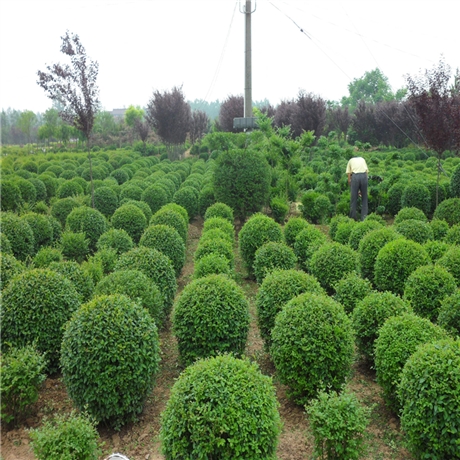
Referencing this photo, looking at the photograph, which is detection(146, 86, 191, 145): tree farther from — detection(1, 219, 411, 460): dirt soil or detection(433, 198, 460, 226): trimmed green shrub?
detection(1, 219, 411, 460): dirt soil

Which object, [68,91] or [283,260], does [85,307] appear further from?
[68,91]

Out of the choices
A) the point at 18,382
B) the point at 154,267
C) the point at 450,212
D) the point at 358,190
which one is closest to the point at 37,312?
the point at 18,382

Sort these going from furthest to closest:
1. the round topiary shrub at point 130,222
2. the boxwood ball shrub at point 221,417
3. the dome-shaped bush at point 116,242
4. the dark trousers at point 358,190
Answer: the dark trousers at point 358,190
the round topiary shrub at point 130,222
the dome-shaped bush at point 116,242
the boxwood ball shrub at point 221,417

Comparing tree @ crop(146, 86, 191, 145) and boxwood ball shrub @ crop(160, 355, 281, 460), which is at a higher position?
tree @ crop(146, 86, 191, 145)

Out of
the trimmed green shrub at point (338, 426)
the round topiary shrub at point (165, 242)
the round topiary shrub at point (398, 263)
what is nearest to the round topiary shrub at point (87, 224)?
the round topiary shrub at point (165, 242)

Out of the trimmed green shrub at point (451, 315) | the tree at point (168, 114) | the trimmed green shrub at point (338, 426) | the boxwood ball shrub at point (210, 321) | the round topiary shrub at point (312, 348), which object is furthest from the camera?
the tree at point (168, 114)

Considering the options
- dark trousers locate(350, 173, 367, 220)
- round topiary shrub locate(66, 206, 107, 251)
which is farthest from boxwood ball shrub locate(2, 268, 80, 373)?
dark trousers locate(350, 173, 367, 220)

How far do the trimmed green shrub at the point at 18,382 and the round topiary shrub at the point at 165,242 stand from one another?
4.22 meters

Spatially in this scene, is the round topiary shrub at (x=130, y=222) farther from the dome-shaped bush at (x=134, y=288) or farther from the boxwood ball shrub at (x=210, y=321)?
the boxwood ball shrub at (x=210, y=321)

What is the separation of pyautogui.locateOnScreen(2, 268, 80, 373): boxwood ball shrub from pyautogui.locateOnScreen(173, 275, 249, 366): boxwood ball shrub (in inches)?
59.0

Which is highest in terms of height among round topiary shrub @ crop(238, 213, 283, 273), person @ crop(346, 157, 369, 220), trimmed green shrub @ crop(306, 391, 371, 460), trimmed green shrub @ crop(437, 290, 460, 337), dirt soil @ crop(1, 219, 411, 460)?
person @ crop(346, 157, 369, 220)

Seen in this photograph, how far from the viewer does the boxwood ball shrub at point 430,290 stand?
658cm

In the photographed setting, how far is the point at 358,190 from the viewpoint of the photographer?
566 inches

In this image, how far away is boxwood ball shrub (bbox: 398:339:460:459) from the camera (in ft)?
12.5
